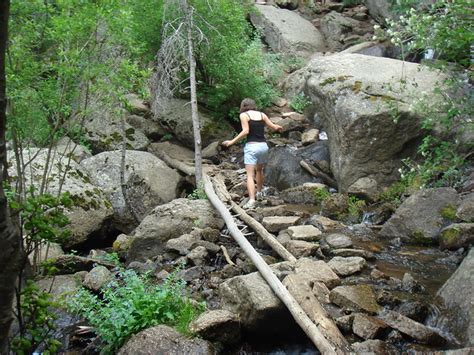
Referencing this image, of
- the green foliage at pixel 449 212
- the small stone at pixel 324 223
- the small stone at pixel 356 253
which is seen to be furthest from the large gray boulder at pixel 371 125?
the small stone at pixel 356 253

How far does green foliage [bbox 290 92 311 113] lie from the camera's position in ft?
55.1

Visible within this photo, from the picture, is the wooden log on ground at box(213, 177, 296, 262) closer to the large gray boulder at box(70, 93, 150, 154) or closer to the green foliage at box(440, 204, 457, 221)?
the green foliage at box(440, 204, 457, 221)

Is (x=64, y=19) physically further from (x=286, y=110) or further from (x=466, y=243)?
(x=286, y=110)

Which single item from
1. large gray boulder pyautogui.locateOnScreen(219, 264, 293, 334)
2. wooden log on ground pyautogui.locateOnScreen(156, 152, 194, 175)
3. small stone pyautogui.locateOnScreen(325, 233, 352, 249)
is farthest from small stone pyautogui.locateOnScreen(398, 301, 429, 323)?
wooden log on ground pyautogui.locateOnScreen(156, 152, 194, 175)

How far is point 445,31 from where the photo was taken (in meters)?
6.90

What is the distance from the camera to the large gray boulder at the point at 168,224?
838cm

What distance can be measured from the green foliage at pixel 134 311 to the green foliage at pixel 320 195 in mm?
5484

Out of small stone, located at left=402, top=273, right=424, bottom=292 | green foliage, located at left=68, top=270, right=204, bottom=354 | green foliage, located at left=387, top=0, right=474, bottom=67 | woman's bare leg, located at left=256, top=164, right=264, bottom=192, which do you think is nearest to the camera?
green foliage, located at left=68, top=270, right=204, bottom=354

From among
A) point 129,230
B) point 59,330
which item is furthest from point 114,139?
point 59,330

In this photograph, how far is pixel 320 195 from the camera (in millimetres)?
10484

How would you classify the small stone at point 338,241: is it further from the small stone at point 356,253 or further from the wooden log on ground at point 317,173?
the wooden log on ground at point 317,173

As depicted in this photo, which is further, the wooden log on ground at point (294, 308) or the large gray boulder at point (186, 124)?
the large gray boulder at point (186, 124)

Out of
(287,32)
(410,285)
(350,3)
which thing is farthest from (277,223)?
(350,3)

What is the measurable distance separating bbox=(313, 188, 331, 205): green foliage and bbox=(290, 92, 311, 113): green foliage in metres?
6.67
